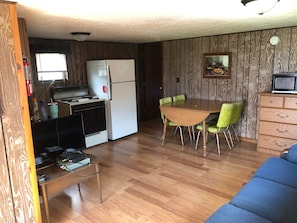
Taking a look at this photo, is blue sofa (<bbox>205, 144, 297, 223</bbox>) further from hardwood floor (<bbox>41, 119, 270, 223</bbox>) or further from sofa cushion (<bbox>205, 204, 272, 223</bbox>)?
hardwood floor (<bbox>41, 119, 270, 223</bbox>)

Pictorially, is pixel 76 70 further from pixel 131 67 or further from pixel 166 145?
pixel 166 145

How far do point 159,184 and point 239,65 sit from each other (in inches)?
108

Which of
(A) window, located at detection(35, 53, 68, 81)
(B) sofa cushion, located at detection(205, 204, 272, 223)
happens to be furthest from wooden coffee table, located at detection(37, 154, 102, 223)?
(A) window, located at detection(35, 53, 68, 81)

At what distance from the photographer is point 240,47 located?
14.4 ft

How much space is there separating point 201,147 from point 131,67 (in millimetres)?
2109

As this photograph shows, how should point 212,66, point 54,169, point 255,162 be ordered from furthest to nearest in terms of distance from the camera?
point 212,66, point 255,162, point 54,169

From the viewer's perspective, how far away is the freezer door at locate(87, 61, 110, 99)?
4.58 m

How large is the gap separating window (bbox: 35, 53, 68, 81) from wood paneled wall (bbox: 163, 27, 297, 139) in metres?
2.23

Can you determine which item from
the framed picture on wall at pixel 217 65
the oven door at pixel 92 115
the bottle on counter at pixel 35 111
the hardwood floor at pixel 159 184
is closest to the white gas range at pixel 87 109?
the oven door at pixel 92 115

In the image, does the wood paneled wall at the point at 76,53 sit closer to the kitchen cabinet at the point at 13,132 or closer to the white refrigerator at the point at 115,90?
the white refrigerator at the point at 115,90

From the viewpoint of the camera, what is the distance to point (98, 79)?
4750mm

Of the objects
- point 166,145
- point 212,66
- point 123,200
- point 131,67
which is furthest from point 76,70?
point 123,200

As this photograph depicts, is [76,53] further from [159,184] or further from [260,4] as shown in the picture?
[260,4]

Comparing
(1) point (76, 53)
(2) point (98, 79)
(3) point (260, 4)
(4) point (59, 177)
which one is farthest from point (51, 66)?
(3) point (260, 4)
